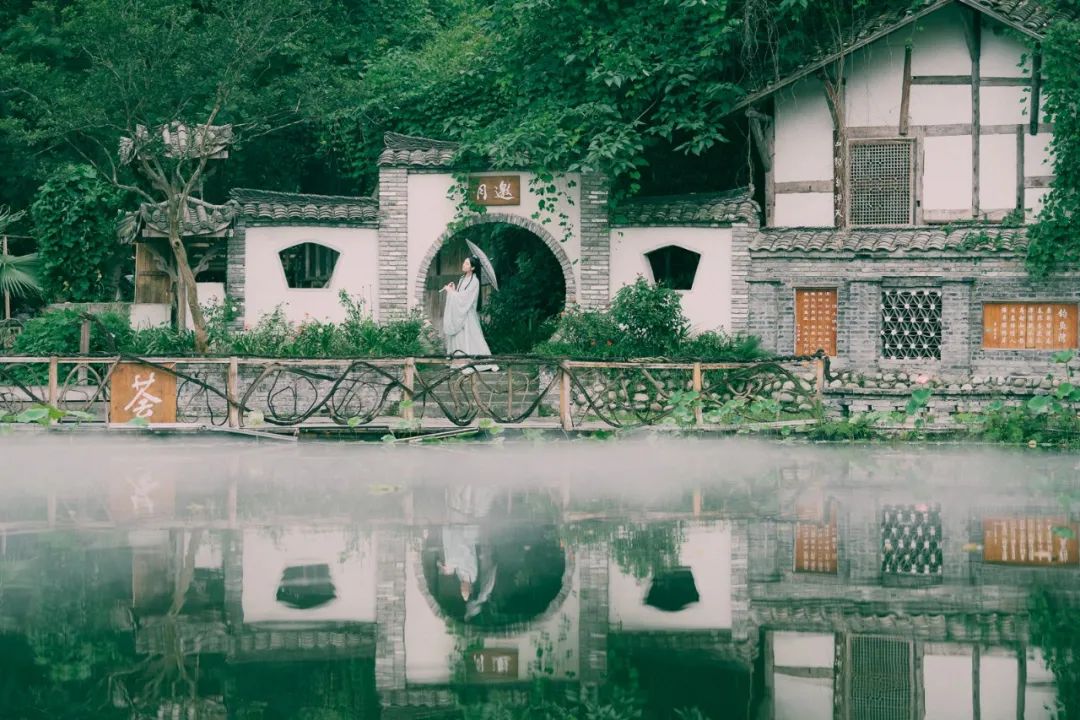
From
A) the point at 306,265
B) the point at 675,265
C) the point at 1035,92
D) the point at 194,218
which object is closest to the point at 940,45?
the point at 1035,92

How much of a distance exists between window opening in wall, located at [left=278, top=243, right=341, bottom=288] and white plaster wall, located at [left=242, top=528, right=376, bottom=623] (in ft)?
41.8

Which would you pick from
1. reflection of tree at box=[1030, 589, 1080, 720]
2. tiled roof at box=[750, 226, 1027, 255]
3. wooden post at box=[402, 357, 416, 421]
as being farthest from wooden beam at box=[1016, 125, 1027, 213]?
reflection of tree at box=[1030, 589, 1080, 720]

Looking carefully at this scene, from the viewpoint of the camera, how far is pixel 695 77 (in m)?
20.7

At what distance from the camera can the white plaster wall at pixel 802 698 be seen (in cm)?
638

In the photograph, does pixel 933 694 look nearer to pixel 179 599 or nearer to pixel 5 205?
pixel 179 599

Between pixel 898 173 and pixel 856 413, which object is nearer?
pixel 856 413

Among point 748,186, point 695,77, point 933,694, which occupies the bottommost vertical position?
point 933,694

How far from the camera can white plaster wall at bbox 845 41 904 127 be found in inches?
827

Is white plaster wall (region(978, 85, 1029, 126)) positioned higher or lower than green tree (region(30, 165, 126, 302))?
higher

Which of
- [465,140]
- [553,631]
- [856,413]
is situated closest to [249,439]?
[465,140]

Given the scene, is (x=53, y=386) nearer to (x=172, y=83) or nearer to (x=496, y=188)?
(x=172, y=83)

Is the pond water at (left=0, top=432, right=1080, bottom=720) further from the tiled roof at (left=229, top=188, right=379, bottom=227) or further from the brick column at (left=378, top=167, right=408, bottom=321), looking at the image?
the tiled roof at (left=229, top=188, right=379, bottom=227)

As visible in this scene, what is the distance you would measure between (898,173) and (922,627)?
46.9ft

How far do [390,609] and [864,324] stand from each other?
1372 cm
